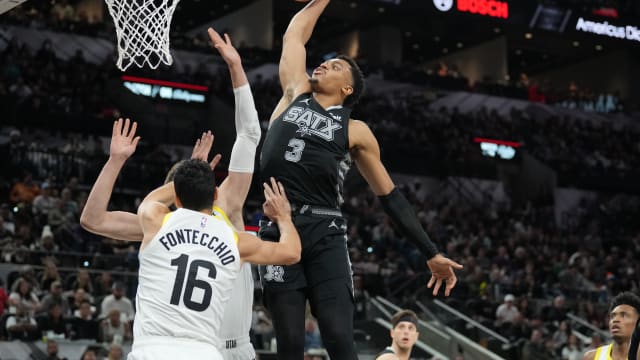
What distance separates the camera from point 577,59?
41.2 m

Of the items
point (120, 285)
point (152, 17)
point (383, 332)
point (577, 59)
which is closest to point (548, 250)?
point (383, 332)

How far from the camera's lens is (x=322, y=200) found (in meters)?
5.98

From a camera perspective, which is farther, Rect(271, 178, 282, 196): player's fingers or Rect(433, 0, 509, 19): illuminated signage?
Rect(433, 0, 509, 19): illuminated signage

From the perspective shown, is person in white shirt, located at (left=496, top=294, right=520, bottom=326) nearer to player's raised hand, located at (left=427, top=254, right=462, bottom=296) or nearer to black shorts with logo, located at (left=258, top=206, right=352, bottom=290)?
player's raised hand, located at (left=427, top=254, right=462, bottom=296)

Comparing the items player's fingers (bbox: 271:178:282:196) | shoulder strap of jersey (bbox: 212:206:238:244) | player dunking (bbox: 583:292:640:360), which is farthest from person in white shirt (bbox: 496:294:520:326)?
player's fingers (bbox: 271:178:282:196)

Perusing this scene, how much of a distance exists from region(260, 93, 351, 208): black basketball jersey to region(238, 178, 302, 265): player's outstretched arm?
1.01 ft

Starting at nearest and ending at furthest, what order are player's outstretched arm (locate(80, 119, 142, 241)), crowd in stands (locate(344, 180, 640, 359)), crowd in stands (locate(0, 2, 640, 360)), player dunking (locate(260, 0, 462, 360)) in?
player's outstretched arm (locate(80, 119, 142, 241)) → player dunking (locate(260, 0, 462, 360)) → crowd in stands (locate(0, 2, 640, 360)) → crowd in stands (locate(344, 180, 640, 359))

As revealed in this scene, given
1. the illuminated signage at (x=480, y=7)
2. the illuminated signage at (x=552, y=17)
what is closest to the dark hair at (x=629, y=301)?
the illuminated signage at (x=480, y=7)

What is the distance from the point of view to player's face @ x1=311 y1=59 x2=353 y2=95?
6188mm

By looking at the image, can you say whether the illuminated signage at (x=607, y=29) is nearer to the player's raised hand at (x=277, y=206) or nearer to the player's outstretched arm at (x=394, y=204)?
the player's outstretched arm at (x=394, y=204)

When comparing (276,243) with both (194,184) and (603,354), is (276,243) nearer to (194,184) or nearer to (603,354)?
(194,184)

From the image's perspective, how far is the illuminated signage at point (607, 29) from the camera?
31800 mm

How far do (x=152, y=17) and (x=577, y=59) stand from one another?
3586cm

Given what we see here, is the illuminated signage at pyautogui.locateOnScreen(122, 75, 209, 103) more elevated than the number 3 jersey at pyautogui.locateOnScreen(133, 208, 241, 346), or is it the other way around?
the illuminated signage at pyautogui.locateOnScreen(122, 75, 209, 103)
